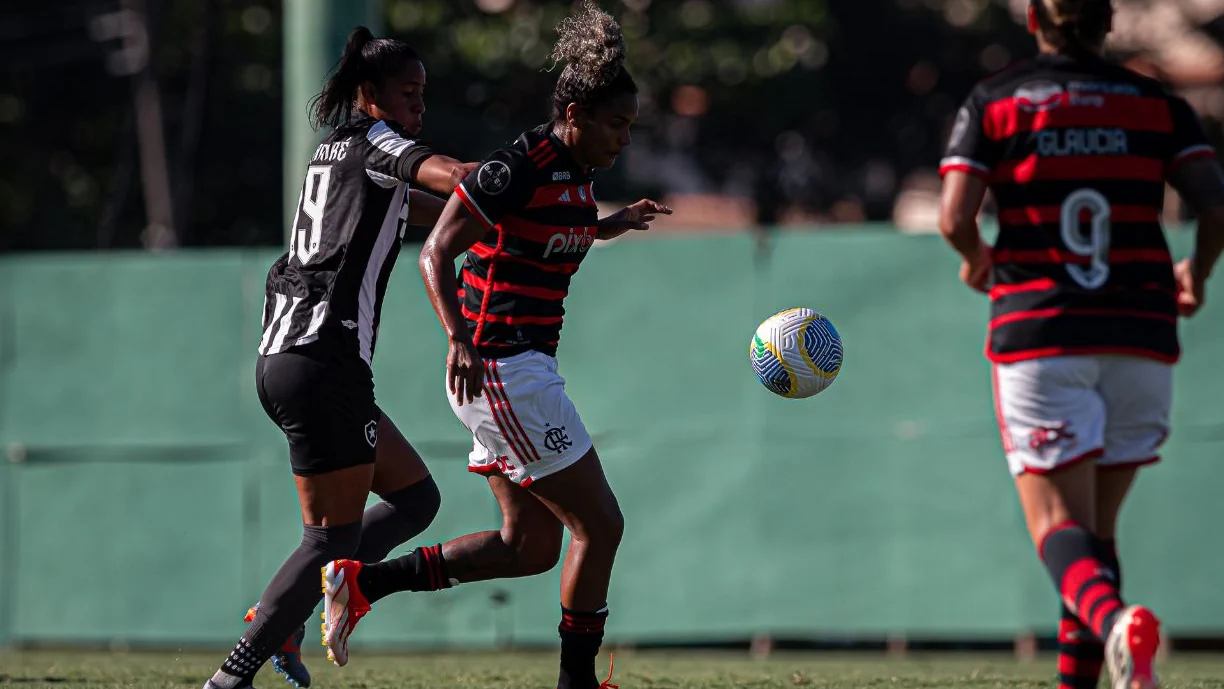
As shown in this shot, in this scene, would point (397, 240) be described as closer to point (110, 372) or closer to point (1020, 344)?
point (1020, 344)

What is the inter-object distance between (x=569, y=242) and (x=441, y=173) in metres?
0.61

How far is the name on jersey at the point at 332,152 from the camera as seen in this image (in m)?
5.82

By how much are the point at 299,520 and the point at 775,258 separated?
11.5 ft

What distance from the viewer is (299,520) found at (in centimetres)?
1051

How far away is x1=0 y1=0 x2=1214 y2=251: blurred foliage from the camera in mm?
20062

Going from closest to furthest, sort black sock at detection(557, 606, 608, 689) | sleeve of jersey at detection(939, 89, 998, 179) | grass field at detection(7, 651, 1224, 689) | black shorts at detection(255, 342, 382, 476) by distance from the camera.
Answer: sleeve of jersey at detection(939, 89, 998, 179)
black shorts at detection(255, 342, 382, 476)
black sock at detection(557, 606, 608, 689)
grass field at detection(7, 651, 1224, 689)

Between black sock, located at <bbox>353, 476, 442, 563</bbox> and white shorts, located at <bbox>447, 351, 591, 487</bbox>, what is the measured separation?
70 cm

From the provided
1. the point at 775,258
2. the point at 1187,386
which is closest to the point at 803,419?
the point at 775,258

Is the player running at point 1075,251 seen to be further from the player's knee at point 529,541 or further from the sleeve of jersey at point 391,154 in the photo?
the player's knee at point 529,541

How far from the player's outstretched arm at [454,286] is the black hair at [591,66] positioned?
0.63 metres

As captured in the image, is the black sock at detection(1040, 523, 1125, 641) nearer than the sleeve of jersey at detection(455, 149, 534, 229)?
Yes

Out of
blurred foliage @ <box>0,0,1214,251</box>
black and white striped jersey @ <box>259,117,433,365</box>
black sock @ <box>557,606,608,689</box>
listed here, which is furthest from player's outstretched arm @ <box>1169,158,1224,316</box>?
blurred foliage @ <box>0,0,1214,251</box>

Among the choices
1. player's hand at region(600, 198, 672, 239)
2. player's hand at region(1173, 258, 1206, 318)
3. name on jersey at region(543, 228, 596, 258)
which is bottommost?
player's hand at region(1173, 258, 1206, 318)

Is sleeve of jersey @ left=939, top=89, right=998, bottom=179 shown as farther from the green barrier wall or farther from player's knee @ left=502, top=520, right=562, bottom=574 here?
the green barrier wall
